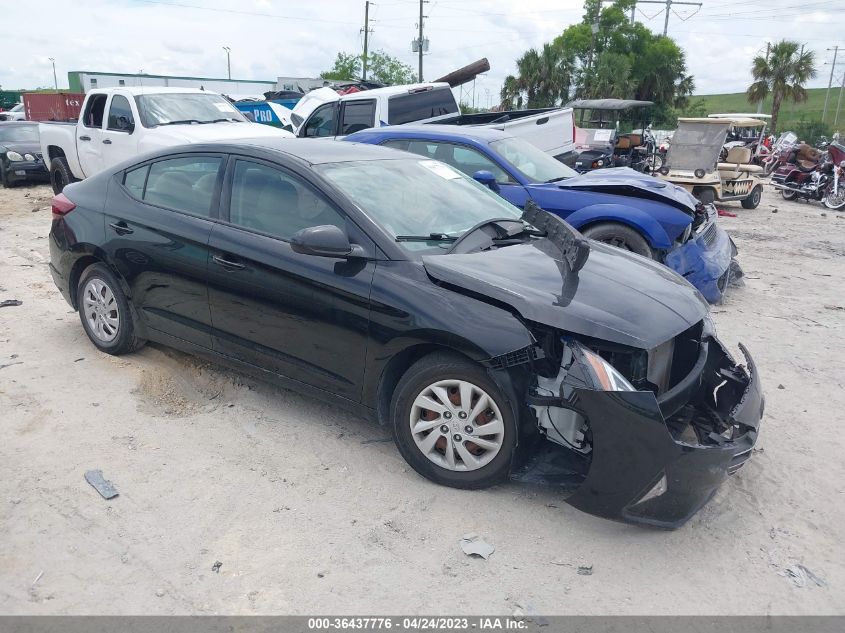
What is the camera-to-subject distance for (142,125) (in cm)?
1024

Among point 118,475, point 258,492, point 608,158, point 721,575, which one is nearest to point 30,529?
point 118,475

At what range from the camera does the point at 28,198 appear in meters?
13.8

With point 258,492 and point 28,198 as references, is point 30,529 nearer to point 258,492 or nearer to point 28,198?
point 258,492

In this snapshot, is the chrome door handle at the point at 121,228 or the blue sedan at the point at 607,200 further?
the blue sedan at the point at 607,200

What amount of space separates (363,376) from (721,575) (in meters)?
1.91

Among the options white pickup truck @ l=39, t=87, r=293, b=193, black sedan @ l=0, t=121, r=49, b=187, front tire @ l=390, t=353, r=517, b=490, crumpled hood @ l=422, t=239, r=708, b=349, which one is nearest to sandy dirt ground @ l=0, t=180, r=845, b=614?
front tire @ l=390, t=353, r=517, b=490

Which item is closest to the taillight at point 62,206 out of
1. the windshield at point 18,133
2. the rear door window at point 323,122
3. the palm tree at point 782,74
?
the rear door window at point 323,122

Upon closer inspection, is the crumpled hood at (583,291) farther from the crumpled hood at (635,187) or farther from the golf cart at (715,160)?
the golf cart at (715,160)

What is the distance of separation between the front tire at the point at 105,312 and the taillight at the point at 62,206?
465 mm

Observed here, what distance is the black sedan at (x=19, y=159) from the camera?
48.8ft

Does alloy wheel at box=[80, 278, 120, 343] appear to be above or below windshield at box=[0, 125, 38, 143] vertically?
below

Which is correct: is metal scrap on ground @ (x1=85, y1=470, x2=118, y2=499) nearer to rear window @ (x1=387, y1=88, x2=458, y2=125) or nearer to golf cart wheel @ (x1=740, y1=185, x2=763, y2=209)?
rear window @ (x1=387, y1=88, x2=458, y2=125)

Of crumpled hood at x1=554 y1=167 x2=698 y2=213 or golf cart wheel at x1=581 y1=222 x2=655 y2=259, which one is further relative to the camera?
crumpled hood at x1=554 y1=167 x2=698 y2=213

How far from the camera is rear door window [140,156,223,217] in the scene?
443 cm
